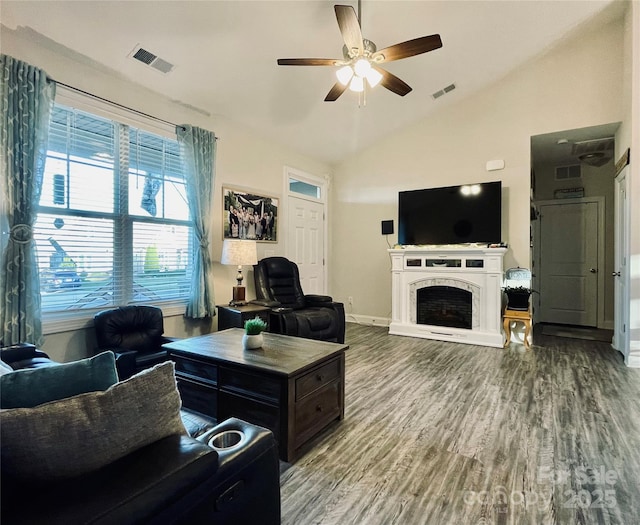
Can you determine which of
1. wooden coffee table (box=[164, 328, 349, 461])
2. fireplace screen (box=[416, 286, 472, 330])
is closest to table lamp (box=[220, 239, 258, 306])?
wooden coffee table (box=[164, 328, 349, 461])

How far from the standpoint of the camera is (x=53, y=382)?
3.35 ft

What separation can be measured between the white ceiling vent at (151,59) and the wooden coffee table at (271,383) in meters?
2.48

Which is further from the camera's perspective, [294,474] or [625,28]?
[625,28]

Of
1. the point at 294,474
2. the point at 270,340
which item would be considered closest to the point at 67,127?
the point at 270,340

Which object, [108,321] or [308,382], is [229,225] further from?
[308,382]

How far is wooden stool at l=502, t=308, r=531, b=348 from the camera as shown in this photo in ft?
14.3

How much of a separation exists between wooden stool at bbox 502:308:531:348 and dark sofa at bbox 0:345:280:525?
4.13 metres

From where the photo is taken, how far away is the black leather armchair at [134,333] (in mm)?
2697

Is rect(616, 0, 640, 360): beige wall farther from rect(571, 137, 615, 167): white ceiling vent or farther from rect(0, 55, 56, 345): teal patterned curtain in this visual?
rect(0, 55, 56, 345): teal patterned curtain

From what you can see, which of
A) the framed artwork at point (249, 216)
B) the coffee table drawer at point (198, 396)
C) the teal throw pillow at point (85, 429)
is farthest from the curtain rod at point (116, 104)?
the teal throw pillow at point (85, 429)

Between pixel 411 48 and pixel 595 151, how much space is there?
425cm

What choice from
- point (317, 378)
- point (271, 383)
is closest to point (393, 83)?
point (317, 378)

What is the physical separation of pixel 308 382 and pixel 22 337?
2.11 m

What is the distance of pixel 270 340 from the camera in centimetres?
260
